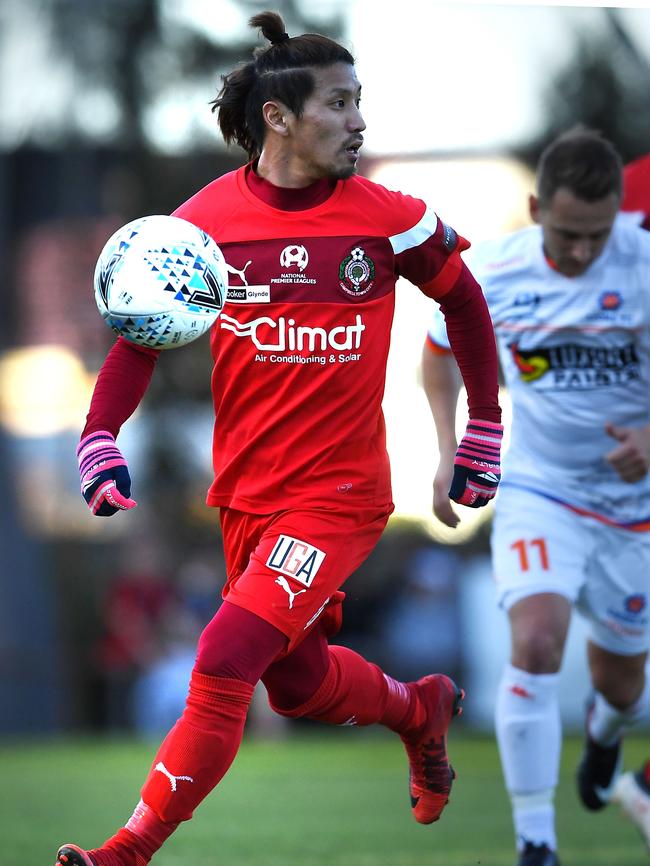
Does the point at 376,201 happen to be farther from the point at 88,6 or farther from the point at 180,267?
the point at 88,6

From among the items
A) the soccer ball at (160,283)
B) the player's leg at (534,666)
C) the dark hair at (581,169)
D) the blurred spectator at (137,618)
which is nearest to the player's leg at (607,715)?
the player's leg at (534,666)

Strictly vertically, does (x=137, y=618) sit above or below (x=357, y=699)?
below

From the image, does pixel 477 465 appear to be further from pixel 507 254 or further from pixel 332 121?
pixel 507 254

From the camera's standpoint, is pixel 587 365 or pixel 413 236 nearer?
pixel 413 236

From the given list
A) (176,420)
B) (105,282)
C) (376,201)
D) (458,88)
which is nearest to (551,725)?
(376,201)

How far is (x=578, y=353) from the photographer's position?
5809 millimetres

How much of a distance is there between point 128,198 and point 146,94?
1.26 m

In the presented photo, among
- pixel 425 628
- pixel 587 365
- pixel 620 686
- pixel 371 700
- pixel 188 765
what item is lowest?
pixel 425 628

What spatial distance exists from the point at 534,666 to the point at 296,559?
1.47 m

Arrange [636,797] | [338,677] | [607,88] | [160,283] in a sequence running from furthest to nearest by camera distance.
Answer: [607,88], [636,797], [338,677], [160,283]

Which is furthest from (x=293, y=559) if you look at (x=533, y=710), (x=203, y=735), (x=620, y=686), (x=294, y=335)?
→ (x=620, y=686)

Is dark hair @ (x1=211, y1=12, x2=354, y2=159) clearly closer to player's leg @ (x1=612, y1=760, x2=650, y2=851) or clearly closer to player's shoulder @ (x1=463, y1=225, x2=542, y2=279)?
player's shoulder @ (x1=463, y1=225, x2=542, y2=279)

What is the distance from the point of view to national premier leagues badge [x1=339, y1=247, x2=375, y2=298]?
14.9 feet

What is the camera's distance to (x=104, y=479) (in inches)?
164
